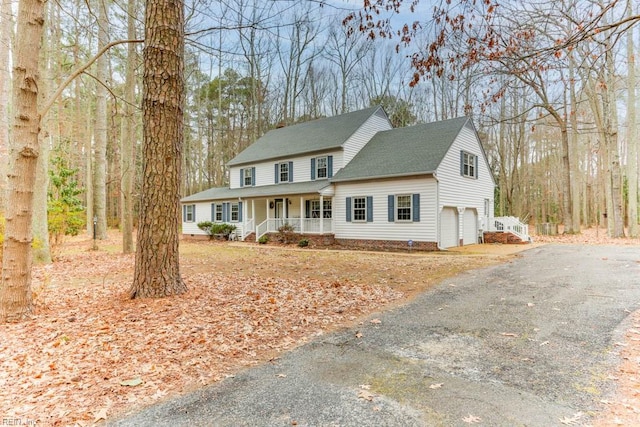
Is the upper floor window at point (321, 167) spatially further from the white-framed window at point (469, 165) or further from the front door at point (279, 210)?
the white-framed window at point (469, 165)

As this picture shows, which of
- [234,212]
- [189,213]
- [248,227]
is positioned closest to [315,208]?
[248,227]

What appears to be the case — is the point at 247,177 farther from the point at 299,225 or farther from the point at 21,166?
the point at 21,166

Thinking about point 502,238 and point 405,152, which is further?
point 502,238

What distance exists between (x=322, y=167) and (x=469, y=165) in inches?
315

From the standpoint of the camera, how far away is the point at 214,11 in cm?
633

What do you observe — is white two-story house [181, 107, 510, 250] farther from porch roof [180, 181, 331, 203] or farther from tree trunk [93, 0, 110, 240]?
tree trunk [93, 0, 110, 240]

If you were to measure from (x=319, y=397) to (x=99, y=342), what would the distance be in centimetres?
279

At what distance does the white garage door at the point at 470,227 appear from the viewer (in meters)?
17.3

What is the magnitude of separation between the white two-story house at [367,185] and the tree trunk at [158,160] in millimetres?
11429

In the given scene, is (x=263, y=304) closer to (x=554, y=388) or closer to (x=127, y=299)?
(x=127, y=299)

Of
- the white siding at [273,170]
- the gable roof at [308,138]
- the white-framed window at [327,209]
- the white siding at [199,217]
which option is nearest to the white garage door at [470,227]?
the white-framed window at [327,209]

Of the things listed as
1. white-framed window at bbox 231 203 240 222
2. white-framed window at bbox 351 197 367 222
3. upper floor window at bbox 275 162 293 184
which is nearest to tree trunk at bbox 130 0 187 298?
white-framed window at bbox 351 197 367 222

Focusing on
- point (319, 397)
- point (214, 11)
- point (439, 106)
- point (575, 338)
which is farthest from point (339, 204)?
point (439, 106)

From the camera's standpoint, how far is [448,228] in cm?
1598
